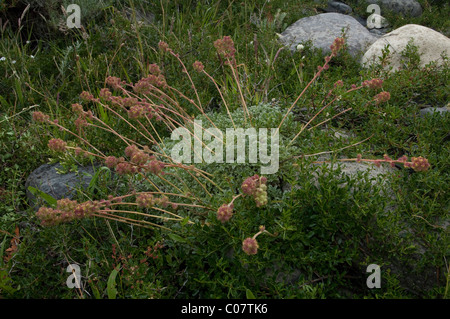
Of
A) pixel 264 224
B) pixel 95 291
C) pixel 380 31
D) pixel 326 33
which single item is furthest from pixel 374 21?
pixel 95 291

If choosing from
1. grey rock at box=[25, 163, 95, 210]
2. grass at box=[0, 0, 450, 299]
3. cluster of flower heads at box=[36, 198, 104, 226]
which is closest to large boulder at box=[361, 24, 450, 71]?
grass at box=[0, 0, 450, 299]

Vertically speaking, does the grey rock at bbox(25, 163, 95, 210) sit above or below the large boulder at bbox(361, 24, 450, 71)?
below

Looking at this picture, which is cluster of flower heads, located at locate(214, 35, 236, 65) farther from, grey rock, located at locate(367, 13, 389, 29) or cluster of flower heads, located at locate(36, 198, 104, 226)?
grey rock, located at locate(367, 13, 389, 29)

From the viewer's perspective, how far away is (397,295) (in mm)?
2285

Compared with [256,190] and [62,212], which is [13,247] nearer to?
[62,212]

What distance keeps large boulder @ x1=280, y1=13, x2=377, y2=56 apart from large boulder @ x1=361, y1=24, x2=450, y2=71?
37cm

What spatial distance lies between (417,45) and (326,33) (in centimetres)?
136

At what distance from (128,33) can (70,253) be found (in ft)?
10.7

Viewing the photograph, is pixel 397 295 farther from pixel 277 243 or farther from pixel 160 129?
pixel 160 129

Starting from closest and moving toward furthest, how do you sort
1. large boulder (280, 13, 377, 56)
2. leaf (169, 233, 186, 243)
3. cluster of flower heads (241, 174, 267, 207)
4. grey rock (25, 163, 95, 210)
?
cluster of flower heads (241, 174, 267, 207) → leaf (169, 233, 186, 243) → grey rock (25, 163, 95, 210) → large boulder (280, 13, 377, 56)

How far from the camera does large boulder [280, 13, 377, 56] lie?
18.4 ft

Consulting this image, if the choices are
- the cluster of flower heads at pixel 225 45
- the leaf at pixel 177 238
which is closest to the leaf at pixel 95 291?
the leaf at pixel 177 238

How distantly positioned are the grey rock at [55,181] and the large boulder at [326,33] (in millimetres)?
3465

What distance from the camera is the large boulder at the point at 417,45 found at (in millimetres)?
4809
